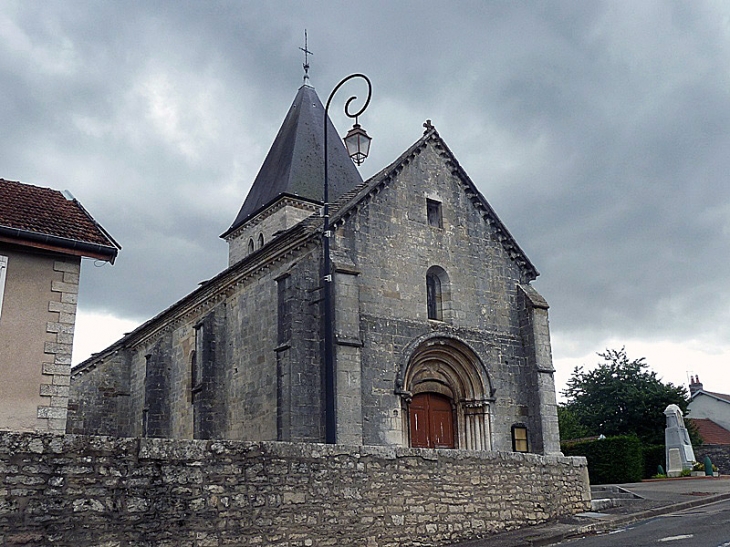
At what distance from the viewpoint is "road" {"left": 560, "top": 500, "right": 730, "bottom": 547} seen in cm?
1005

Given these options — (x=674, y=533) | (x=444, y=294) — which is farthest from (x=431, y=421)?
(x=674, y=533)

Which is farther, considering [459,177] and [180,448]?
[459,177]

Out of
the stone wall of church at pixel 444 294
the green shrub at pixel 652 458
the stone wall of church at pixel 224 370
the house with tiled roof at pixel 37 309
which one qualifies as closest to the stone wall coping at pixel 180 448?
the house with tiled roof at pixel 37 309

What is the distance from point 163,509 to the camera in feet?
24.6

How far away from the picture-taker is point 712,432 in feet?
142

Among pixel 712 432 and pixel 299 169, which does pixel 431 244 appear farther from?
pixel 712 432

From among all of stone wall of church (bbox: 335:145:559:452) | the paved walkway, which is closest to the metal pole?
stone wall of church (bbox: 335:145:559:452)

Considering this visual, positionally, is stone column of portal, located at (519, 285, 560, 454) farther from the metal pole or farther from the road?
the metal pole

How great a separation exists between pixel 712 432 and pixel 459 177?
3286 cm

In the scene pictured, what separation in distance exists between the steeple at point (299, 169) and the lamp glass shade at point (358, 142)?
Result: 45.2 ft

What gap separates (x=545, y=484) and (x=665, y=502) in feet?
17.3

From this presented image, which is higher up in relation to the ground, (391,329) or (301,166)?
(301,166)

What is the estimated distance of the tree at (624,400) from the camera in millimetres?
33531

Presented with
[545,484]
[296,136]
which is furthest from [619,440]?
[296,136]
